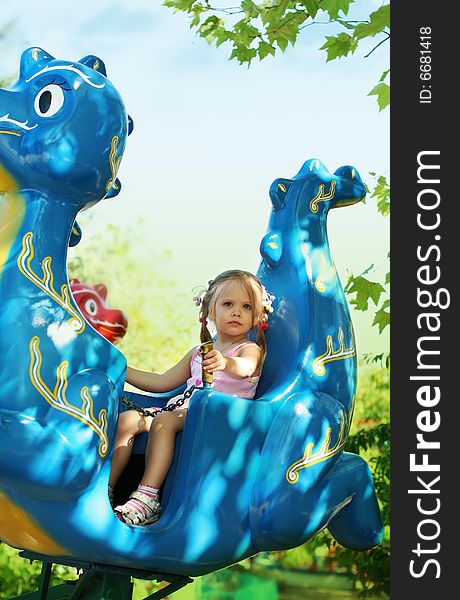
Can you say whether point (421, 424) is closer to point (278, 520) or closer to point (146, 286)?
point (278, 520)

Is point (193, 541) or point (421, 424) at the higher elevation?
point (421, 424)

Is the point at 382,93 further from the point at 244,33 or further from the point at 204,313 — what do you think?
the point at 204,313

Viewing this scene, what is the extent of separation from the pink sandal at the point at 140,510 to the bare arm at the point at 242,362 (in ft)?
1.54

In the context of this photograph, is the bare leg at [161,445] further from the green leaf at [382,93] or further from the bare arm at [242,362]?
the green leaf at [382,93]

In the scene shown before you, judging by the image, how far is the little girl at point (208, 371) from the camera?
2832mm

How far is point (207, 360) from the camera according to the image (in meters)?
2.87

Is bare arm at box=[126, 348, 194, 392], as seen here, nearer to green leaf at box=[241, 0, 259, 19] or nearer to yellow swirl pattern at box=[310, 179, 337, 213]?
yellow swirl pattern at box=[310, 179, 337, 213]

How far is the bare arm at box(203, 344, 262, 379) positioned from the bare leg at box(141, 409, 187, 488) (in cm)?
23

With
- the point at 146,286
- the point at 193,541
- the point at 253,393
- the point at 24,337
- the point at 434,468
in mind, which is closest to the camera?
the point at 24,337

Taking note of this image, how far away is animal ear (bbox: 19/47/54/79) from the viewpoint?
277 centimetres

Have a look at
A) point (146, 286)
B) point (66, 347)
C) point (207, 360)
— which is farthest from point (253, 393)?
point (146, 286)

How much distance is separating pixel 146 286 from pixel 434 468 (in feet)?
18.9

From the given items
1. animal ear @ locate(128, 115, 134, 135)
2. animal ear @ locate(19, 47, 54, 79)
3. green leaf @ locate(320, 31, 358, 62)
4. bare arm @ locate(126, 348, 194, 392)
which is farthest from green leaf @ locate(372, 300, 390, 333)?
animal ear @ locate(19, 47, 54, 79)

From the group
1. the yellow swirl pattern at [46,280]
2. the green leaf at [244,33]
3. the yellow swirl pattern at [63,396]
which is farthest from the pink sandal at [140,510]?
the green leaf at [244,33]
